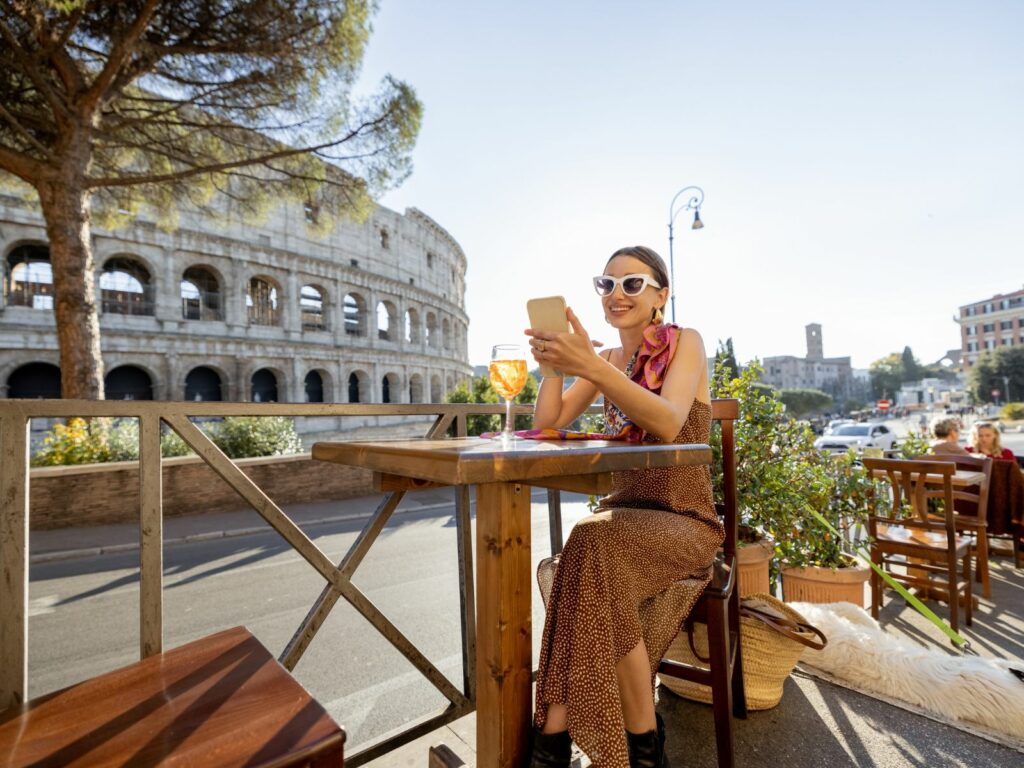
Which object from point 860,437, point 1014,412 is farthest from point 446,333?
point 1014,412

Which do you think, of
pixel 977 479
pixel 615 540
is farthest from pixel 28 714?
pixel 977 479

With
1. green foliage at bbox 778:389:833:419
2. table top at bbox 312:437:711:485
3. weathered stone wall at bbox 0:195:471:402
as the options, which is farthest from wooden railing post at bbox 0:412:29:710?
green foliage at bbox 778:389:833:419

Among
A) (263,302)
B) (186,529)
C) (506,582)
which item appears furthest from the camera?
(263,302)

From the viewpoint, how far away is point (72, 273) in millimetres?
9406

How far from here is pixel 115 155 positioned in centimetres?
Answer: 1170

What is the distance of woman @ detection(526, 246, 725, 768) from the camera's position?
4.30 feet

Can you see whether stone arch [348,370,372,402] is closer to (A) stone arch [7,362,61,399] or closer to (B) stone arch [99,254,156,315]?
(B) stone arch [99,254,156,315]

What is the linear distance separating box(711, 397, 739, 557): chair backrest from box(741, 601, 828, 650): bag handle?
277mm

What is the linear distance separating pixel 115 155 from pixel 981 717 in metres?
16.2

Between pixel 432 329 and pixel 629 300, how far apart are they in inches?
1427

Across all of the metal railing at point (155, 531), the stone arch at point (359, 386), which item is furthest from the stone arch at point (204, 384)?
the metal railing at point (155, 531)

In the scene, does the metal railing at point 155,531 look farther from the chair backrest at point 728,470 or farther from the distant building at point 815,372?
the distant building at point 815,372

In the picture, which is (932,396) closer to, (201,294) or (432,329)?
(432,329)

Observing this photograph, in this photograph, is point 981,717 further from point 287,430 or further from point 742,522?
point 287,430
